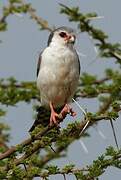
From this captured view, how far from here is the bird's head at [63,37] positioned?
244 inches

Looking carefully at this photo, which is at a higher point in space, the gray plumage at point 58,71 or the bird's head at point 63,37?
the bird's head at point 63,37

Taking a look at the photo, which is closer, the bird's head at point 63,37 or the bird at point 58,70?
the bird at point 58,70

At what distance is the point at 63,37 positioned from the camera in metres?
6.38

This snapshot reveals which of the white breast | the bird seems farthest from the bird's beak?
the white breast

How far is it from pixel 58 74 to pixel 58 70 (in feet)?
0.17

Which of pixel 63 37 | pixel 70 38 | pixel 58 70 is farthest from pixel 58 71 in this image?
pixel 63 37

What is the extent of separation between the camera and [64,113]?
4.88m

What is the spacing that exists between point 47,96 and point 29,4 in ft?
3.70

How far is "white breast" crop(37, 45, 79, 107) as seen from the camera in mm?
5950

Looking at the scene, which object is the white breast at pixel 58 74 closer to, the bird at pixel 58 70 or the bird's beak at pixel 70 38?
the bird at pixel 58 70

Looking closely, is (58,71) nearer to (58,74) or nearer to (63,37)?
(58,74)

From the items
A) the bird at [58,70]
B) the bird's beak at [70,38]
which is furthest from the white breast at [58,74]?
the bird's beak at [70,38]

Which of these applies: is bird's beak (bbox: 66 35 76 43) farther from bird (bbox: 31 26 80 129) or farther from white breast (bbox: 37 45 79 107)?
white breast (bbox: 37 45 79 107)

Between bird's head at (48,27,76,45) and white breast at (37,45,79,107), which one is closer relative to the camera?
white breast at (37,45,79,107)
